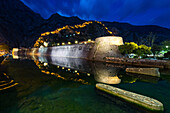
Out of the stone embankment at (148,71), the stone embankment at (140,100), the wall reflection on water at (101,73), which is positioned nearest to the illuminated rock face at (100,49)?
the wall reflection on water at (101,73)

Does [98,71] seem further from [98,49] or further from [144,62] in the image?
[98,49]

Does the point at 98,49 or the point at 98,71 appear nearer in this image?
the point at 98,71

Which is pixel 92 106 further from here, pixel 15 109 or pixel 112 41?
pixel 112 41

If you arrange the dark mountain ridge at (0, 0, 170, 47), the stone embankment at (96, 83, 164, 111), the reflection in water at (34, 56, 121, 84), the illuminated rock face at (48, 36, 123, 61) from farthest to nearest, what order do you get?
the dark mountain ridge at (0, 0, 170, 47) → the illuminated rock face at (48, 36, 123, 61) → the reflection in water at (34, 56, 121, 84) → the stone embankment at (96, 83, 164, 111)

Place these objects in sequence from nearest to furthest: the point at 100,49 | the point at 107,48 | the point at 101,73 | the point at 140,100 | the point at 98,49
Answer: the point at 140,100 < the point at 101,73 < the point at 107,48 < the point at 100,49 < the point at 98,49

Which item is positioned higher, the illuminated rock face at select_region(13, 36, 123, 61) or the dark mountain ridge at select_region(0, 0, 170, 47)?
the dark mountain ridge at select_region(0, 0, 170, 47)

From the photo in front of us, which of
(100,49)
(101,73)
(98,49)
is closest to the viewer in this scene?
(101,73)

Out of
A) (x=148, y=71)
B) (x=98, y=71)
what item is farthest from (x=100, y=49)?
(x=148, y=71)

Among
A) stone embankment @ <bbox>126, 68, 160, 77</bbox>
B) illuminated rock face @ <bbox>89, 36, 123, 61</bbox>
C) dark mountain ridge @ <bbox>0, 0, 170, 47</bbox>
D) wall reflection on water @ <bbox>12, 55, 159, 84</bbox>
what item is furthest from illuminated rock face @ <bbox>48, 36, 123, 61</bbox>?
dark mountain ridge @ <bbox>0, 0, 170, 47</bbox>

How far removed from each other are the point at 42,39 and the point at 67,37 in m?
28.2

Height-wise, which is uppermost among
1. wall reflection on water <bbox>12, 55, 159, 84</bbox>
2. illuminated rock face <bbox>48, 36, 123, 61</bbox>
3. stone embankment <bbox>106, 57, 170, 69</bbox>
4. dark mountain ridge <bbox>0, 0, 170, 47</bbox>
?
dark mountain ridge <bbox>0, 0, 170, 47</bbox>

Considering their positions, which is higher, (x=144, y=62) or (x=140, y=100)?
(x=144, y=62)

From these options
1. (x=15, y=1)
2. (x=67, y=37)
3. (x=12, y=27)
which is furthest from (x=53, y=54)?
(x=15, y=1)

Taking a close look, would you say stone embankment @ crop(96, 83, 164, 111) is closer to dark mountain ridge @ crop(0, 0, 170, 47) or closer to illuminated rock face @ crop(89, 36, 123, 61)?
illuminated rock face @ crop(89, 36, 123, 61)
